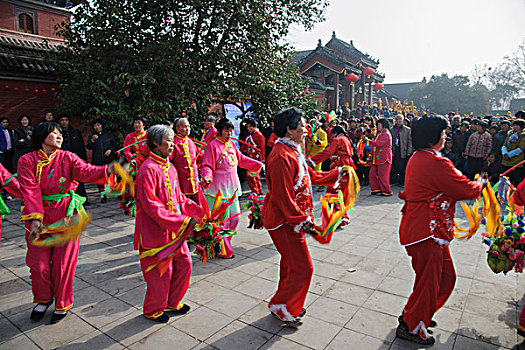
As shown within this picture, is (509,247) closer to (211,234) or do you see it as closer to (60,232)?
(211,234)

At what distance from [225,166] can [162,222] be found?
1.99 metres

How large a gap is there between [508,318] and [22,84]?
12.1m

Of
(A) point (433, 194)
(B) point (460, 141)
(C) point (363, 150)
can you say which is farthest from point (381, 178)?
(A) point (433, 194)

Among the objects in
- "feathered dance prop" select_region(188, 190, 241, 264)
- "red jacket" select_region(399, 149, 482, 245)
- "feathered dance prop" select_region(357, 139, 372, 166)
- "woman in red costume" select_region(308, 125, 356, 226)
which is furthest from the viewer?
"feathered dance prop" select_region(357, 139, 372, 166)

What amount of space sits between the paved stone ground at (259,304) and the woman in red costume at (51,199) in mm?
262

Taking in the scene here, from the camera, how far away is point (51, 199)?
3314mm

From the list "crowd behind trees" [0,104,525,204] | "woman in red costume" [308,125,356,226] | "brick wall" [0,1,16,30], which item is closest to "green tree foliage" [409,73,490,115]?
"crowd behind trees" [0,104,525,204]

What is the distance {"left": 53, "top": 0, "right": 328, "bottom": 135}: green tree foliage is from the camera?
783cm

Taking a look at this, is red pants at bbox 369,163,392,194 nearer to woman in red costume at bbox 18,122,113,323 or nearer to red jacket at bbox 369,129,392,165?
red jacket at bbox 369,129,392,165

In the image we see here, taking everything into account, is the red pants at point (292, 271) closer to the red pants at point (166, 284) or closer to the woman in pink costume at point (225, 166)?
the red pants at point (166, 284)

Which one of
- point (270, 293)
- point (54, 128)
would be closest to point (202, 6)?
point (54, 128)

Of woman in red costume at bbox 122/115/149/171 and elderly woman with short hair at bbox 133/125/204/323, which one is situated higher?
woman in red costume at bbox 122/115/149/171

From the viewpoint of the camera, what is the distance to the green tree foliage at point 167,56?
7.83 metres

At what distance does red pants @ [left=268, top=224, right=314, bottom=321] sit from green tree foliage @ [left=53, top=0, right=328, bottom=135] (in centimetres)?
581
